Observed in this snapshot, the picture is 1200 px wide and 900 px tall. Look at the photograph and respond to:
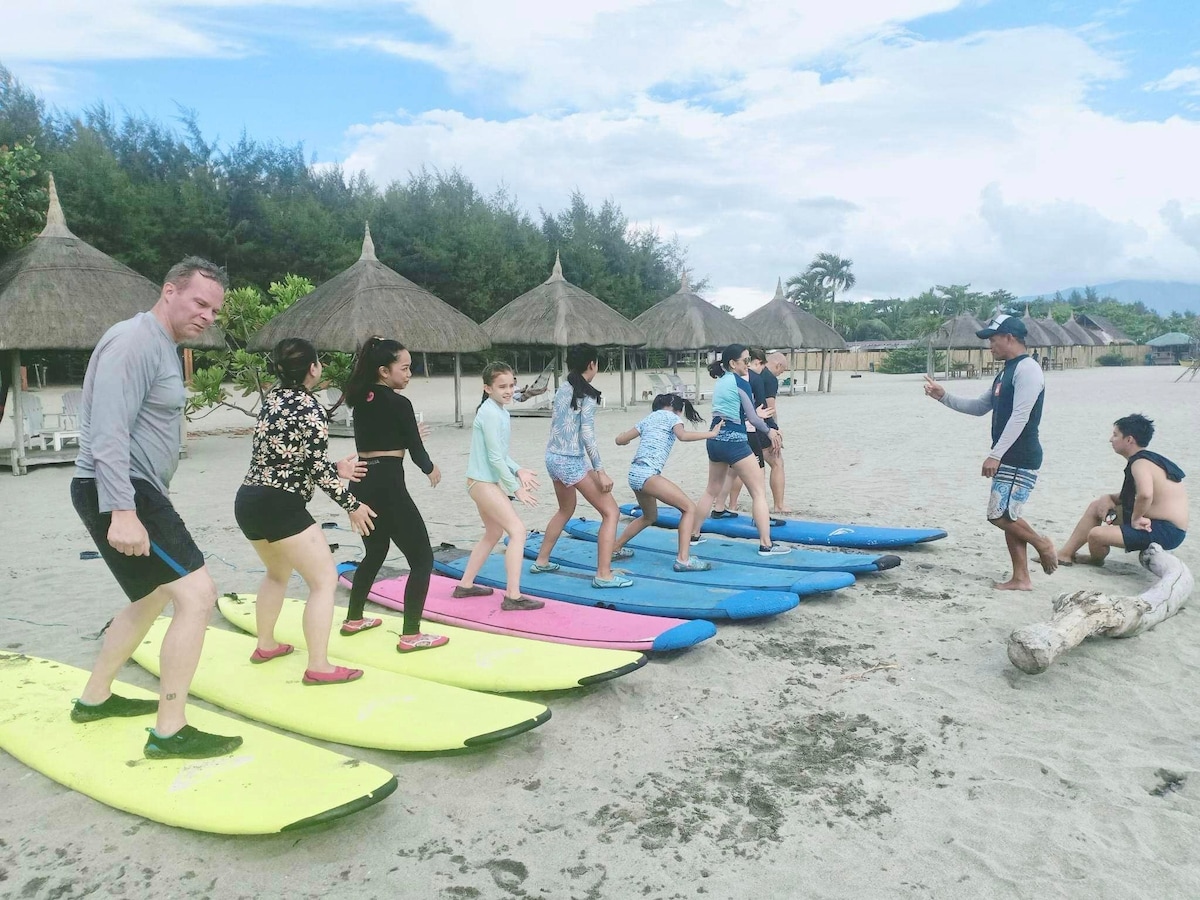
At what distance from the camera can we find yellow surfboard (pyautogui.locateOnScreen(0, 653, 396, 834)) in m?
2.60

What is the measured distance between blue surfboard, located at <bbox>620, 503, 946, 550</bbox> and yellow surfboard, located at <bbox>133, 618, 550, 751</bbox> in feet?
11.9

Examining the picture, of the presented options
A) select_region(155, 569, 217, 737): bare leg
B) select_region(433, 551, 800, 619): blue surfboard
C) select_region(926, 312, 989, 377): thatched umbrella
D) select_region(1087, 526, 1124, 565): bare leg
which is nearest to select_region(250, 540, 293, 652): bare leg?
select_region(155, 569, 217, 737): bare leg

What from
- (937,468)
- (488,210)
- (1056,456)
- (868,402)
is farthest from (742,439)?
(488,210)

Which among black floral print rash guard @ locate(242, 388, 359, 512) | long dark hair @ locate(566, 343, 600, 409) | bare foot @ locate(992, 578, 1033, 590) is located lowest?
bare foot @ locate(992, 578, 1033, 590)

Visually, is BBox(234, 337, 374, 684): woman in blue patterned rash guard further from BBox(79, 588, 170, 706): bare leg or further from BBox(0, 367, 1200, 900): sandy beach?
BBox(0, 367, 1200, 900): sandy beach

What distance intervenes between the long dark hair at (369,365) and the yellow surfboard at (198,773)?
152 centimetres

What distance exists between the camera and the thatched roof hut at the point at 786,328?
83.9 ft

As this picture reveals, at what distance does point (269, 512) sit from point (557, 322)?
1521 centimetres

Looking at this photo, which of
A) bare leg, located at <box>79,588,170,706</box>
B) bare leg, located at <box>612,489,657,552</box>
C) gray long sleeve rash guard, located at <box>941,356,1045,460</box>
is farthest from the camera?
bare leg, located at <box>612,489,657,552</box>

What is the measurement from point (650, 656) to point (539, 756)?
1.15 metres

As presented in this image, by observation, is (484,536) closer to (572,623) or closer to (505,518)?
(505,518)

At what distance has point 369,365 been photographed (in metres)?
3.91

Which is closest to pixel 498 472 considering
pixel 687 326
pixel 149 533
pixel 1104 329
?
pixel 149 533

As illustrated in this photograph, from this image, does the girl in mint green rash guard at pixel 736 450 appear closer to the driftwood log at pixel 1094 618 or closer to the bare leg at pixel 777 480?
the bare leg at pixel 777 480
